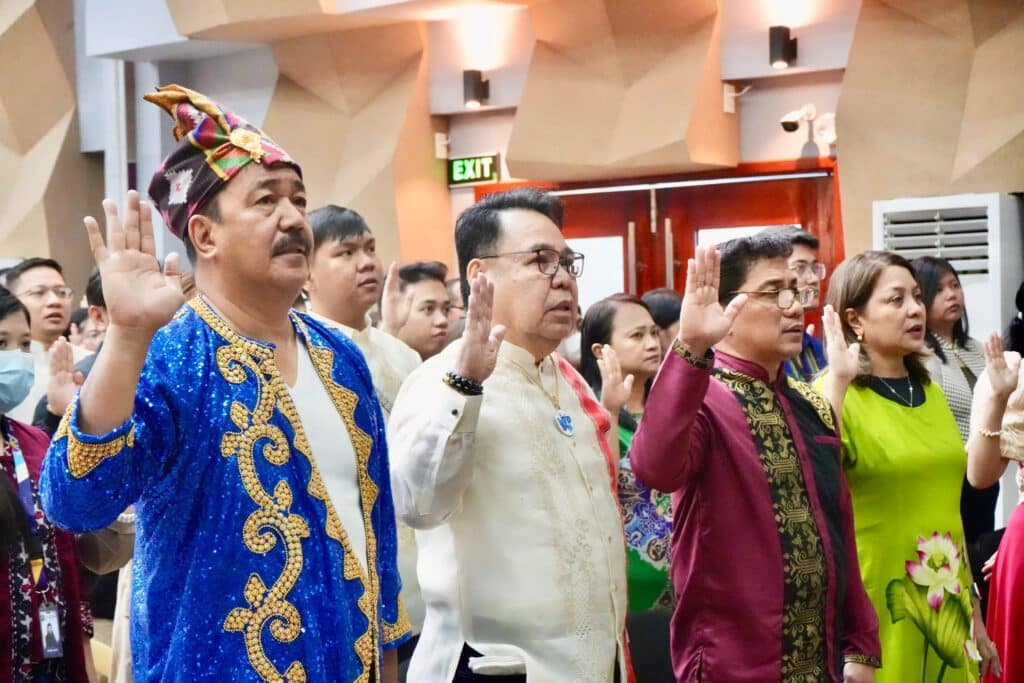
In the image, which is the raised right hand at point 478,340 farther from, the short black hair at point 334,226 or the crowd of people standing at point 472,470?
the short black hair at point 334,226

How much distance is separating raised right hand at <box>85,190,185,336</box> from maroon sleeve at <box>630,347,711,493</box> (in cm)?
107

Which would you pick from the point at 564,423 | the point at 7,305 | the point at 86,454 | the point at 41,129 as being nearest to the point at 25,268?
the point at 7,305

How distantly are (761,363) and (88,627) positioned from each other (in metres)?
1.61

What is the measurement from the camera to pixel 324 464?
7.32 ft

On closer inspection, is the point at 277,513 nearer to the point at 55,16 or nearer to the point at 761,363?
the point at 761,363

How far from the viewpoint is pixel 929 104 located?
7.44 meters

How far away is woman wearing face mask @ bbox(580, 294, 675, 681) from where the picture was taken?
3.51 metres

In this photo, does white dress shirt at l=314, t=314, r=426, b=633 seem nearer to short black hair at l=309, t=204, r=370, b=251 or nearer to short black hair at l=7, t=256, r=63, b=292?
short black hair at l=309, t=204, r=370, b=251

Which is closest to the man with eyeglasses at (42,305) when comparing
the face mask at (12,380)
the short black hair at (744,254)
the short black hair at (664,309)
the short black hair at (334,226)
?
the short black hair at (334,226)

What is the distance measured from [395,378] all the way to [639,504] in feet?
2.78

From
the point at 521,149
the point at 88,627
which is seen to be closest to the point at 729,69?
the point at 521,149

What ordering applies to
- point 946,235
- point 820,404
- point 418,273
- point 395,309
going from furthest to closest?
point 946,235 < point 418,273 < point 395,309 < point 820,404

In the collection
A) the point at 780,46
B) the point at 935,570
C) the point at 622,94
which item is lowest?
the point at 935,570

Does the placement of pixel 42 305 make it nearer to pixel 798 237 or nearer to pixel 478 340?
pixel 798 237
